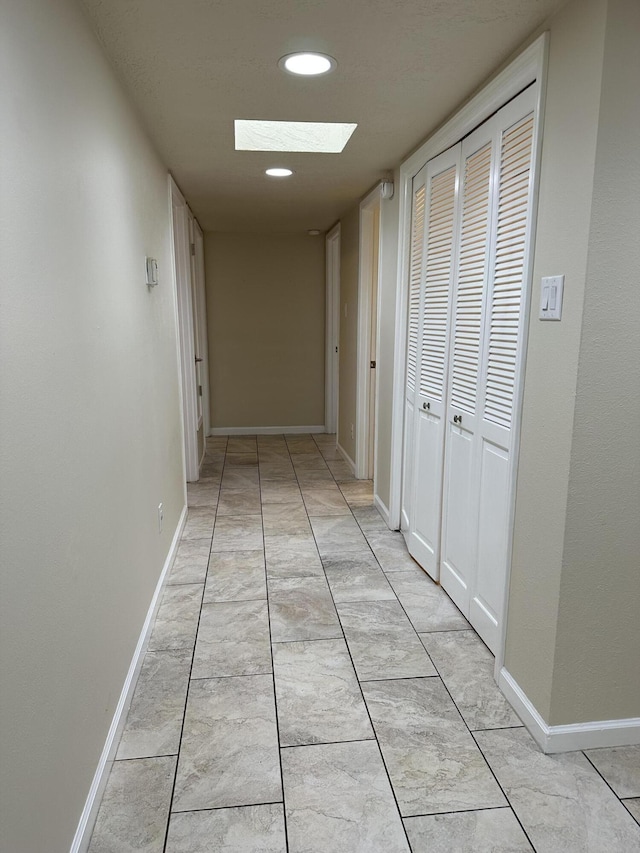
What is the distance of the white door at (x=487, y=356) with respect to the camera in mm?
1968

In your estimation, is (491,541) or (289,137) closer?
(491,541)

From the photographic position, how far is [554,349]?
1700 millimetres

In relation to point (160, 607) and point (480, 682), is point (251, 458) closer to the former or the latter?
point (160, 607)

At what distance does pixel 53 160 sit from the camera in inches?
54.0

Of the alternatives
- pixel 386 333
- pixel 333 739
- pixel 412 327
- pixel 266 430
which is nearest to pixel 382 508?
pixel 386 333

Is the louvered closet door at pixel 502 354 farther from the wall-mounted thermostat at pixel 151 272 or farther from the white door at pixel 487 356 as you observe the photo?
the wall-mounted thermostat at pixel 151 272

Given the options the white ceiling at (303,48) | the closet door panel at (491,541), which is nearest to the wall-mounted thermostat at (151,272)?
the white ceiling at (303,48)

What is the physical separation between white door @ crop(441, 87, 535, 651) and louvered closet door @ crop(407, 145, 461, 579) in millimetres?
109

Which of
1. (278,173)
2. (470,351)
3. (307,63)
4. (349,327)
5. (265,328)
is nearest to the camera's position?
(307,63)

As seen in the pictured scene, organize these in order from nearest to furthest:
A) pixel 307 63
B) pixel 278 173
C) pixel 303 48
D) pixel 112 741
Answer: pixel 112 741 < pixel 303 48 < pixel 307 63 < pixel 278 173

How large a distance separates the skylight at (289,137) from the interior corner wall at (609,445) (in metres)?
1.72

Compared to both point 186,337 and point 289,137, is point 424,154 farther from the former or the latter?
point 186,337

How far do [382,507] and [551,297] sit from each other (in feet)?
7.84

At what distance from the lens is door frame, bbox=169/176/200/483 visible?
418cm
